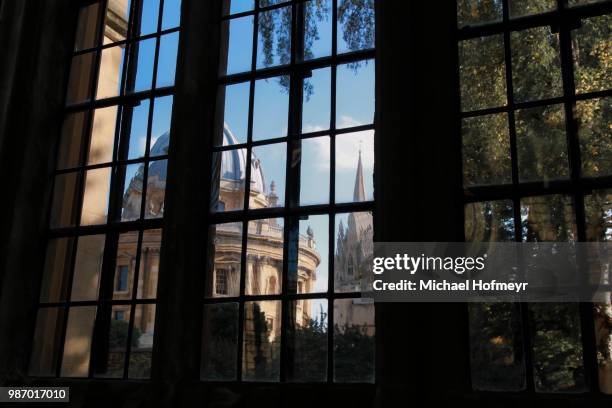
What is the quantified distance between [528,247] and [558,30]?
45.6 inches

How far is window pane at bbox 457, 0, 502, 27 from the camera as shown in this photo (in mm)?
3592

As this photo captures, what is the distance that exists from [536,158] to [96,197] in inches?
117

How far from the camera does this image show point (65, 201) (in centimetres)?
477

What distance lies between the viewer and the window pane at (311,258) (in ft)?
12.0

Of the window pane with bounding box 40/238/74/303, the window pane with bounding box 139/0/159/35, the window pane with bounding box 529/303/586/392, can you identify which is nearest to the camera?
the window pane with bounding box 529/303/586/392

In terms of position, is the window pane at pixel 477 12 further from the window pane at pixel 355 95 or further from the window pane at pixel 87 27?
the window pane at pixel 87 27

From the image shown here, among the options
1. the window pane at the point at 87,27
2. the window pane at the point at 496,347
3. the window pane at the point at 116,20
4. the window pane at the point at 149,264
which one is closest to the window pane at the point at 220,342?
the window pane at the point at 149,264

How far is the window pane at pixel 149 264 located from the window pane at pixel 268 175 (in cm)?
74

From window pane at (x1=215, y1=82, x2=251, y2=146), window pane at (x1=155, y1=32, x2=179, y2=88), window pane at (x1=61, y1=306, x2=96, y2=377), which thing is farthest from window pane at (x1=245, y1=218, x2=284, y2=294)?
window pane at (x1=155, y1=32, x2=179, y2=88)

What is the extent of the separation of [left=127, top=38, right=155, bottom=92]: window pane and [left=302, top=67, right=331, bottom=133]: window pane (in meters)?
1.30

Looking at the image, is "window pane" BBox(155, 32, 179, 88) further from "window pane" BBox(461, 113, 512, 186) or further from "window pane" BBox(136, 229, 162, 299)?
"window pane" BBox(461, 113, 512, 186)

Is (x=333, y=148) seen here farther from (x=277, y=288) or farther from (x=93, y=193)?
(x=93, y=193)

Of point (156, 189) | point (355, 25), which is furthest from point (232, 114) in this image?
point (355, 25)

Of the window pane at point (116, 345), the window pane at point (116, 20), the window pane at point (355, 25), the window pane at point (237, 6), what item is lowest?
the window pane at point (116, 345)
